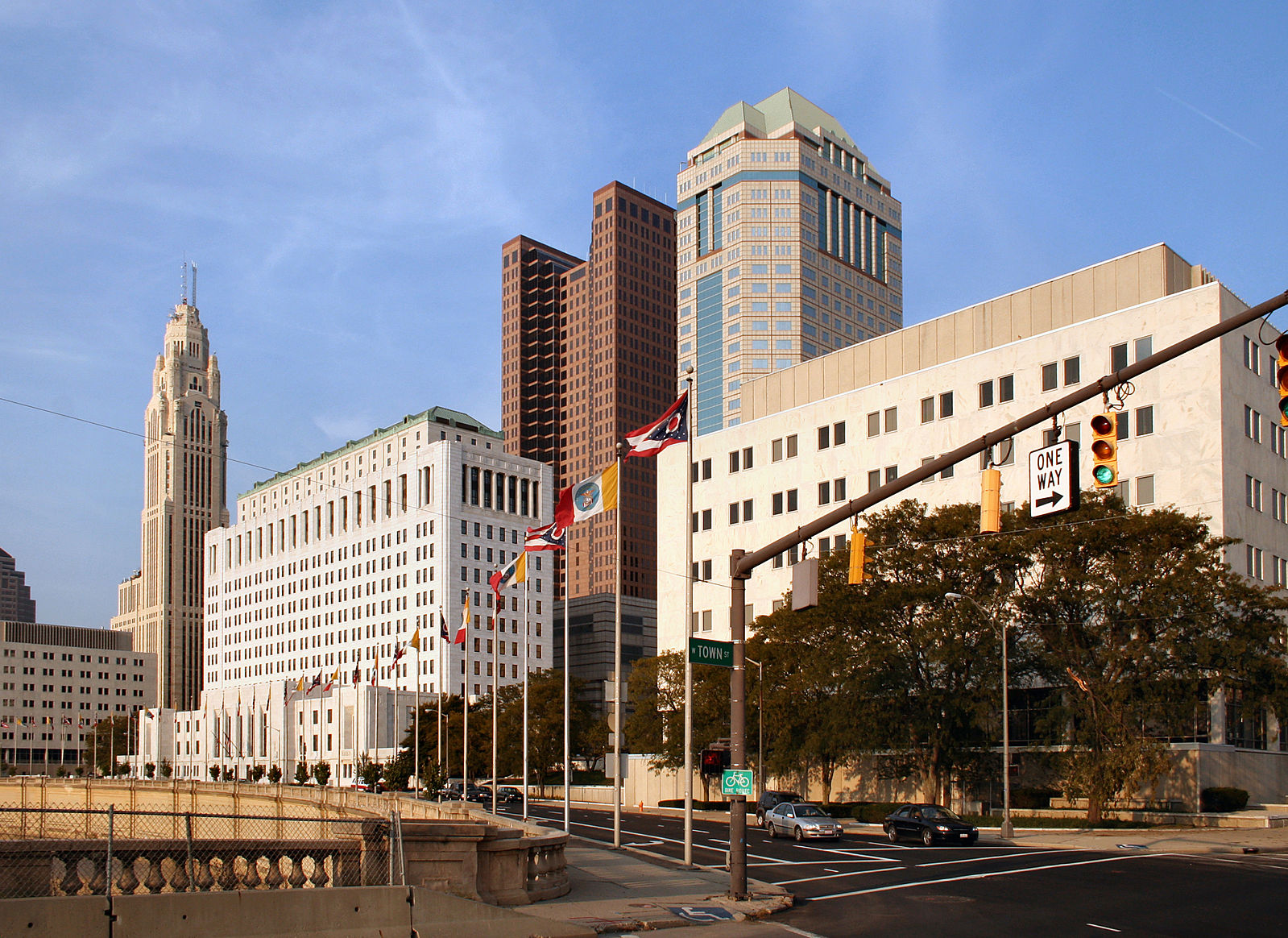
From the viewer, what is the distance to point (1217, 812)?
56.0m

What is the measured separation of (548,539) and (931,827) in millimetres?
17624

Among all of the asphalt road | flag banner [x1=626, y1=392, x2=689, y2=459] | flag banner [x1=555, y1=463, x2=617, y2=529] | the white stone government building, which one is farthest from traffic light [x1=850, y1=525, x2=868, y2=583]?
the white stone government building

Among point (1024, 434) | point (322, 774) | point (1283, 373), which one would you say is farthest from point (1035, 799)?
point (322, 774)

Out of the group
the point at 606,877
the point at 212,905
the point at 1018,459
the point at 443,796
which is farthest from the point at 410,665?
the point at 212,905

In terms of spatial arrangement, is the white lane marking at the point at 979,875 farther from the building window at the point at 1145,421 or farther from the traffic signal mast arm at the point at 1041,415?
the building window at the point at 1145,421

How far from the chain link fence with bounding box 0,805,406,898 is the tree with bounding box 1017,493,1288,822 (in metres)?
40.4

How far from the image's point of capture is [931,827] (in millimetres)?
43094

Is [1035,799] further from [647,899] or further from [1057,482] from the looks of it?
[1057,482]

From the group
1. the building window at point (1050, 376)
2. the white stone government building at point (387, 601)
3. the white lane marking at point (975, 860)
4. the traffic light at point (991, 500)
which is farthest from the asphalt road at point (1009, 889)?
the white stone government building at point (387, 601)

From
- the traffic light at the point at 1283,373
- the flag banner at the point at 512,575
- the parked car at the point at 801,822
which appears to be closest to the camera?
the traffic light at the point at 1283,373

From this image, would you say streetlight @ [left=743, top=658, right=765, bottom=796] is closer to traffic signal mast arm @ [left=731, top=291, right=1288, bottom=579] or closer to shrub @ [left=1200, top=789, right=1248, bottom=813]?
shrub @ [left=1200, top=789, right=1248, bottom=813]

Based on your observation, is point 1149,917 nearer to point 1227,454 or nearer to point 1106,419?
point 1106,419

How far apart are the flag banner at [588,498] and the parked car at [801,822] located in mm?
15048

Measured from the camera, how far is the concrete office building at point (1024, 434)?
6612 centimetres
